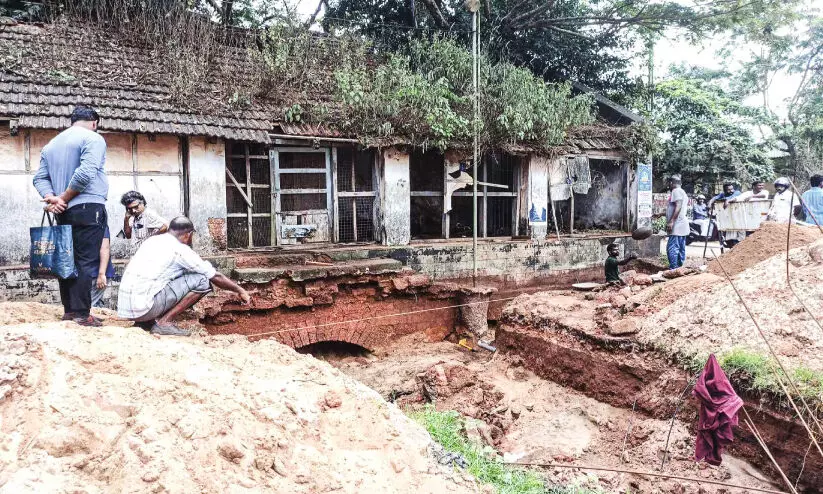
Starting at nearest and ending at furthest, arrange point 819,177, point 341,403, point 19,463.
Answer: point 19,463 → point 341,403 → point 819,177

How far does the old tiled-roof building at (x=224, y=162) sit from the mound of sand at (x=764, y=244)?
5251 mm

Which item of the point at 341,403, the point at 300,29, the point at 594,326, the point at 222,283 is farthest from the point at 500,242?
the point at 341,403

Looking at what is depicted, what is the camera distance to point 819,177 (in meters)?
8.98

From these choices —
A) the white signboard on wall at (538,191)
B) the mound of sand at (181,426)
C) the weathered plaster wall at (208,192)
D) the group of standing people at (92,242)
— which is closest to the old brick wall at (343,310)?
the weathered plaster wall at (208,192)

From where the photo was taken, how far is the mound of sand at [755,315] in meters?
5.39

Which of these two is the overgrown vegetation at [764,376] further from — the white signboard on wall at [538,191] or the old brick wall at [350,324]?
the white signboard on wall at [538,191]

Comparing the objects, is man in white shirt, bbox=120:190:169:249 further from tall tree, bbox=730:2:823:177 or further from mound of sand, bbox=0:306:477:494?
tall tree, bbox=730:2:823:177

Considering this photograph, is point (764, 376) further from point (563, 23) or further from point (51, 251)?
point (563, 23)

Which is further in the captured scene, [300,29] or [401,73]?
[300,29]

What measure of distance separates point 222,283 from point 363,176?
7.54 meters

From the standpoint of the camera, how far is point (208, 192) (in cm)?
1000

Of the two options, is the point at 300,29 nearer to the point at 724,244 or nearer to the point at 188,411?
the point at 724,244

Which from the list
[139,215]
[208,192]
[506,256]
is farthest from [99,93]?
[506,256]

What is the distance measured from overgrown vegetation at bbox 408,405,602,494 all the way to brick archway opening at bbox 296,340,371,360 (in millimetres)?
4389
